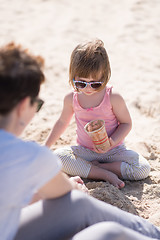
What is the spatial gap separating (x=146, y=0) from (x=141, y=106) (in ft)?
11.8

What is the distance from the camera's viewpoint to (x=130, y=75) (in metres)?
4.47

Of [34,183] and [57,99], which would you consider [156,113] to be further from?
[34,183]

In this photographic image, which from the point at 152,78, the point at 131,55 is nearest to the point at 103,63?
the point at 152,78

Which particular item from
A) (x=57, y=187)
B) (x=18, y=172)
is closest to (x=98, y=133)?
(x=57, y=187)

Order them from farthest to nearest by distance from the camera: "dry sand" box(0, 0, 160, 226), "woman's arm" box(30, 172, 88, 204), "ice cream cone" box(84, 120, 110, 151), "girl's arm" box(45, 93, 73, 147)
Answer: "girl's arm" box(45, 93, 73, 147) < "dry sand" box(0, 0, 160, 226) < "ice cream cone" box(84, 120, 110, 151) < "woman's arm" box(30, 172, 88, 204)

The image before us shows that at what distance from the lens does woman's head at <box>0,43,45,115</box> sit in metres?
1.37

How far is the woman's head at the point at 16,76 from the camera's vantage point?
1.37m

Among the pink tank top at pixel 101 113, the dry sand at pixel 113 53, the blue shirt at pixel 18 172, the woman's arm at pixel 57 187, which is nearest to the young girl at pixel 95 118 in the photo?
the pink tank top at pixel 101 113

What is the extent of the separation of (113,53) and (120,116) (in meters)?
2.46

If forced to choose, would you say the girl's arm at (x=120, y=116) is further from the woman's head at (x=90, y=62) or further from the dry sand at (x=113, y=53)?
the dry sand at (x=113, y=53)

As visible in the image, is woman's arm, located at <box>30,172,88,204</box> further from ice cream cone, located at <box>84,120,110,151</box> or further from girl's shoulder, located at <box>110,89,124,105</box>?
girl's shoulder, located at <box>110,89,124,105</box>

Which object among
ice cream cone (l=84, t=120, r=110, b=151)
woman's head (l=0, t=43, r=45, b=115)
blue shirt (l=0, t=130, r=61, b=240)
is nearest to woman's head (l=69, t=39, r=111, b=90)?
ice cream cone (l=84, t=120, r=110, b=151)

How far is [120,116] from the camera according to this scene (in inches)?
106

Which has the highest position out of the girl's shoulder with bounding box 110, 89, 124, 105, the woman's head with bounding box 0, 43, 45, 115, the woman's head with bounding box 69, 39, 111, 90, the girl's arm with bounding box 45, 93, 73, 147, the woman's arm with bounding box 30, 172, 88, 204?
the woman's head with bounding box 0, 43, 45, 115
